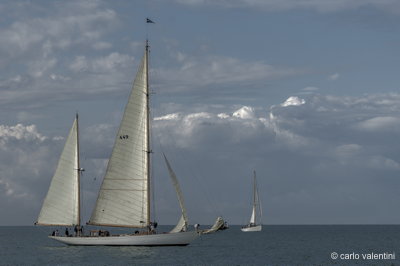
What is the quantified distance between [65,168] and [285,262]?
29411 mm

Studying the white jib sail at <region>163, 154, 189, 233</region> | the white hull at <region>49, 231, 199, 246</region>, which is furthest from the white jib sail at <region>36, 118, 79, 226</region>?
the white jib sail at <region>163, 154, 189, 233</region>

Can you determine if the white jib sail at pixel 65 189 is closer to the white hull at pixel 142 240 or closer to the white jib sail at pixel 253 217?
the white hull at pixel 142 240

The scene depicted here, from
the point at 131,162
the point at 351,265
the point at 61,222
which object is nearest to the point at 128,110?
the point at 131,162

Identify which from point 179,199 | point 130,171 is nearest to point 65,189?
point 130,171

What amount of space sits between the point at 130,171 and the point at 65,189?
392 inches

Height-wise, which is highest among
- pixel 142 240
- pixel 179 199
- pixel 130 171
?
pixel 130 171

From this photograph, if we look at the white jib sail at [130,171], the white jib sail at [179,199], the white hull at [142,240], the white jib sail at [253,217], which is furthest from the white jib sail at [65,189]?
the white jib sail at [253,217]

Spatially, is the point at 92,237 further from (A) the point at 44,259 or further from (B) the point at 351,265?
(B) the point at 351,265

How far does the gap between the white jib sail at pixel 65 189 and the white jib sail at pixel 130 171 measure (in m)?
5.95

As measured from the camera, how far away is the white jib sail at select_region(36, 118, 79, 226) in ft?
292

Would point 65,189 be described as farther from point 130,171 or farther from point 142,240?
point 142,240

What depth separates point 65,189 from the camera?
3519 inches

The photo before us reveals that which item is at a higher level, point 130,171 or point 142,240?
point 130,171

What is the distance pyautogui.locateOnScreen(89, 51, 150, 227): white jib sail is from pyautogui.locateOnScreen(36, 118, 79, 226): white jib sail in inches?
234
